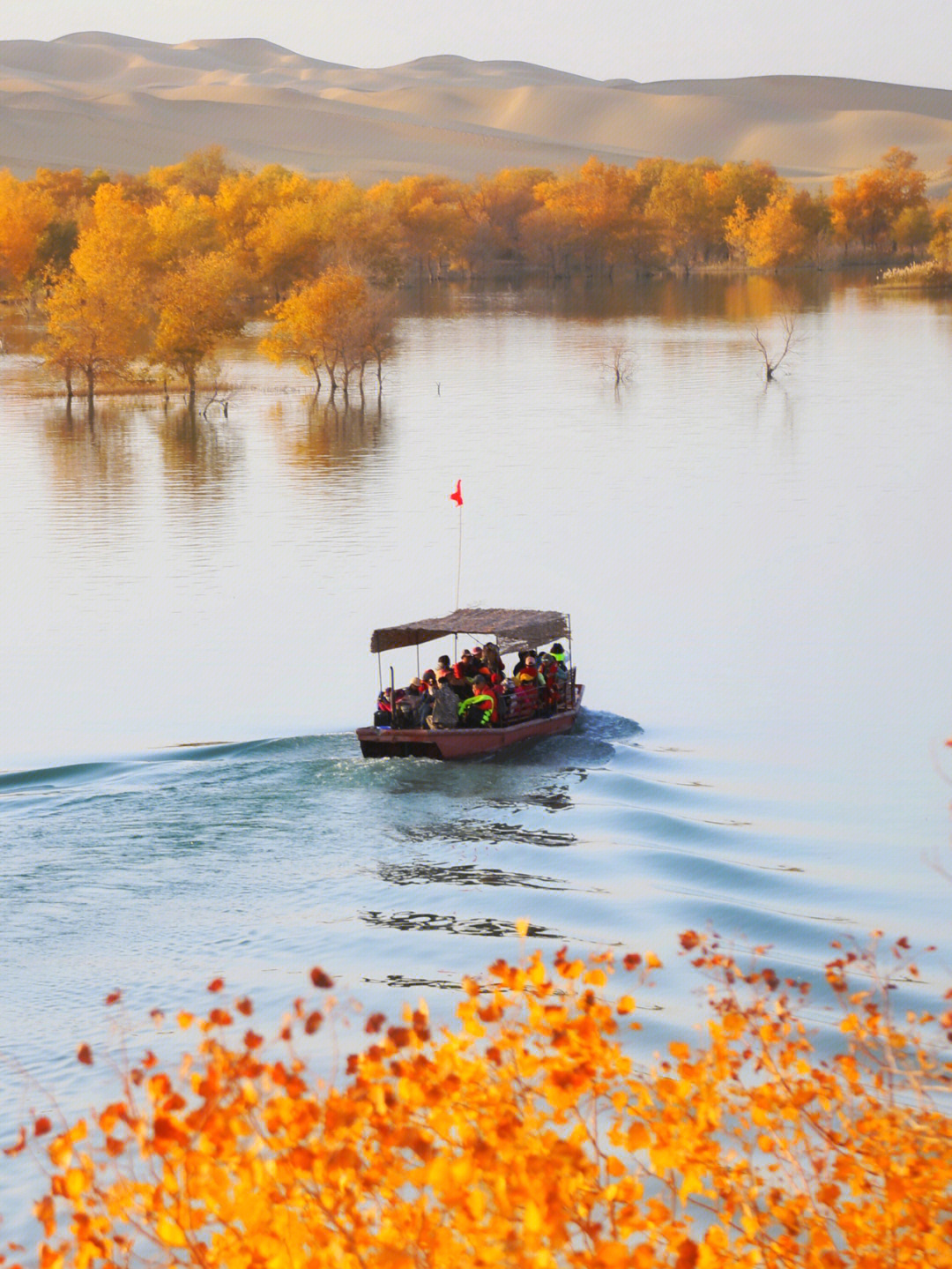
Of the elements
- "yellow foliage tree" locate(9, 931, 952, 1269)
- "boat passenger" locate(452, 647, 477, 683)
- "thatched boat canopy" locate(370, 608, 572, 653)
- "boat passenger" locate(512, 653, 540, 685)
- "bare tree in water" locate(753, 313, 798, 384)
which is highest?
"bare tree in water" locate(753, 313, 798, 384)

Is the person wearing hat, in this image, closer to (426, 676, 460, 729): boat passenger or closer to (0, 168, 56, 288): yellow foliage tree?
Result: (426, 676, 460, 729): boat passenger

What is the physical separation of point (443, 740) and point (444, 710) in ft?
1.83

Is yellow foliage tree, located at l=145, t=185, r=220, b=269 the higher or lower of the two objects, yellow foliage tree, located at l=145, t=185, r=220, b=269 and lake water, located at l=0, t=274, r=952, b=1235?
the higher

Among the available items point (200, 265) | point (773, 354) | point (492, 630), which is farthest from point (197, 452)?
point (492, 630)

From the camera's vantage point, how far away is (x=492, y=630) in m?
30.3

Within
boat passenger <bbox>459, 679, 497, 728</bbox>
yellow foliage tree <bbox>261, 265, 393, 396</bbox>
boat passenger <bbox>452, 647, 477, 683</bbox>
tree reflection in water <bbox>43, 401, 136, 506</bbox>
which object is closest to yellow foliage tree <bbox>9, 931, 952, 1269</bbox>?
boat passenger <bbox>459, 679, 497, 728</bbox>

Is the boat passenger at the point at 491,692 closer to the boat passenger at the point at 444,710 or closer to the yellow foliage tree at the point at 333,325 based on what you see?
the boat passenger at the point at 444,710

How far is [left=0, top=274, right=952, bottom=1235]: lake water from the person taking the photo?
22031 millimetres

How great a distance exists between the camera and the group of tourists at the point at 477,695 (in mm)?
28484

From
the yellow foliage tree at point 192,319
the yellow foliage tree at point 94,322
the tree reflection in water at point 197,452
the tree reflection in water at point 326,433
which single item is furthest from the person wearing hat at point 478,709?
the yellow foliage tree at point 94,322

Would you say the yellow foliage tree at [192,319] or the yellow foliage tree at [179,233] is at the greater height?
the yellow foliage tree at [179,233]

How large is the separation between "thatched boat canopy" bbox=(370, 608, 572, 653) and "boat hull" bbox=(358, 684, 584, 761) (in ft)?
5.62

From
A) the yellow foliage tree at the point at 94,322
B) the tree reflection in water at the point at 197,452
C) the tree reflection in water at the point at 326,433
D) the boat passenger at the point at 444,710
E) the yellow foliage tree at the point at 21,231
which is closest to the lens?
the boat passenger at the point at 444,710

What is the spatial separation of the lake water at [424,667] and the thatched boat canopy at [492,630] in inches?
81.7
